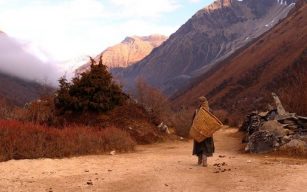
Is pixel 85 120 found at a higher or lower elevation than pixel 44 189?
higher

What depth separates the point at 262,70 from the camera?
420ft

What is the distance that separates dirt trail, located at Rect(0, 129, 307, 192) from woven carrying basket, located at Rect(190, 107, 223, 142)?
Result: 0.99 meters

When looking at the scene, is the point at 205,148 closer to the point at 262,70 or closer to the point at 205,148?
the point at 205,148

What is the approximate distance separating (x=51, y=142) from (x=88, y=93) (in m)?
8.88

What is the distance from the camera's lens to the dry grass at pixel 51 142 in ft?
55.2

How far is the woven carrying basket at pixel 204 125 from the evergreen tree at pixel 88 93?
11.6 metres

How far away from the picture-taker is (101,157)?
1786 centimetres

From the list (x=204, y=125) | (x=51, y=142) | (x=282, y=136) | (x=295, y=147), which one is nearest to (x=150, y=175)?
(x=204, y=125)

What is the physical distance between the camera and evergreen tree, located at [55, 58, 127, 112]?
2639 centimetres

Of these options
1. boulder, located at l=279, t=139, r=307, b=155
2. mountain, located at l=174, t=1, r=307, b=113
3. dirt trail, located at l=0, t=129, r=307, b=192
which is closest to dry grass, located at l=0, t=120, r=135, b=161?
dirt trail, located at l=0, t=129, r=307, b=192

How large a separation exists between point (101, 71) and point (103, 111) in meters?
2.30

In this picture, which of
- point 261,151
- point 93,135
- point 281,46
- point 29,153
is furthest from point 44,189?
point 281,46

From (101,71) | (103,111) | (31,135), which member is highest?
(101,71)

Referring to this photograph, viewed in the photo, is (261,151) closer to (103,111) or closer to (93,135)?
(93,135)
